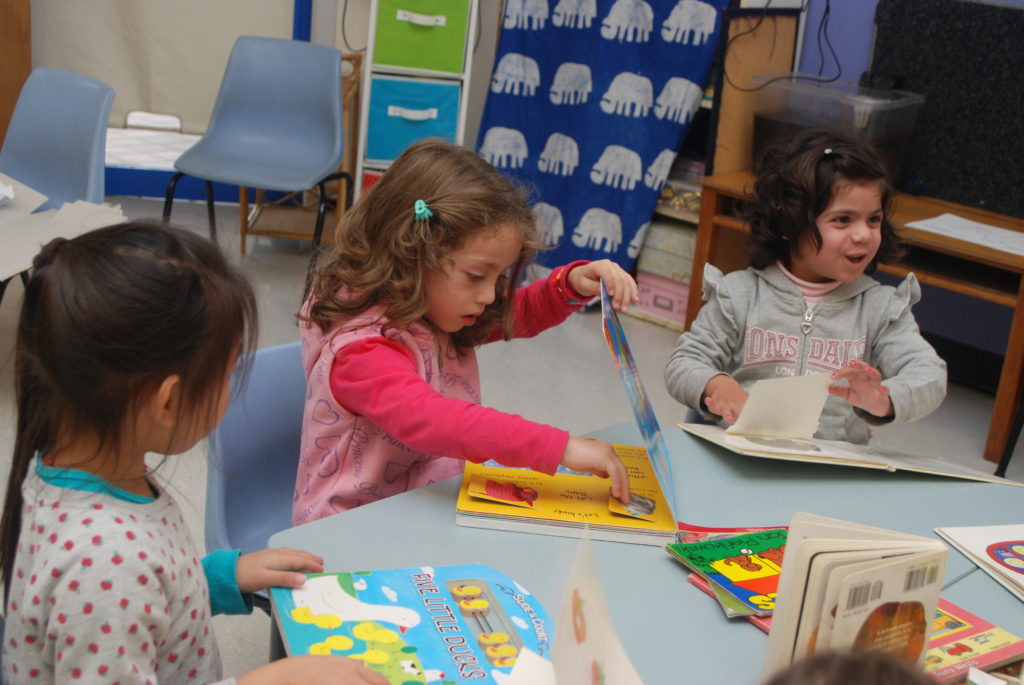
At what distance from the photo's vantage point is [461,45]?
392 centimetres

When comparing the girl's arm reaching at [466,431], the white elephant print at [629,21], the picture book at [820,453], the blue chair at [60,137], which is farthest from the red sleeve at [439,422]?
the white elephant print at [629,21]

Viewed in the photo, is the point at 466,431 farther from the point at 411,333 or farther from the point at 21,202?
the point at 21,202

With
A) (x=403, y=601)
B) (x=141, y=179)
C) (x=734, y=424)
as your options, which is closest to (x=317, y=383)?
(x=403, y=601)

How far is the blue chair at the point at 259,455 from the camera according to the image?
140 centimetres

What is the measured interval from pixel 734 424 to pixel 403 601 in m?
0.63

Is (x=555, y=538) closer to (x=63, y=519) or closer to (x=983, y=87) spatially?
(x=63, y=519)

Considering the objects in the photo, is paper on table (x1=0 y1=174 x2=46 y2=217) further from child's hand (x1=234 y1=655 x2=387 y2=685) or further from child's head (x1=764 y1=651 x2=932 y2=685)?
child's head (x1=764 y1=651 x2=932 y2=685)

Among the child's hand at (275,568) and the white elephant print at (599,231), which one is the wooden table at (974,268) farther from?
the child's hand at (275,568)

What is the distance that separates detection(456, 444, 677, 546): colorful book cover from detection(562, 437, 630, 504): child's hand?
0.02 meters

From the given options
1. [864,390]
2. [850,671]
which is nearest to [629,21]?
[864,390]

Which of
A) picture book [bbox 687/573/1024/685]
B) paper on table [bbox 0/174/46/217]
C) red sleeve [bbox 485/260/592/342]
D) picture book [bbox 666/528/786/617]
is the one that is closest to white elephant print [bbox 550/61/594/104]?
paper on table [bbox 0/174/46/217]

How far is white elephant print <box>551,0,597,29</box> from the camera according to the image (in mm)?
3682

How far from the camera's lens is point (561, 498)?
1236 millimetres

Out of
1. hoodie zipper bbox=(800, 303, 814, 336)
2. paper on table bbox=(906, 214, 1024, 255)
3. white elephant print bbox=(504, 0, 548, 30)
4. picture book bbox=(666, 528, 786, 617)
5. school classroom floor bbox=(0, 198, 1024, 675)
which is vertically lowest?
school classroom floor bbox=(0, 198, 1024, 675)
